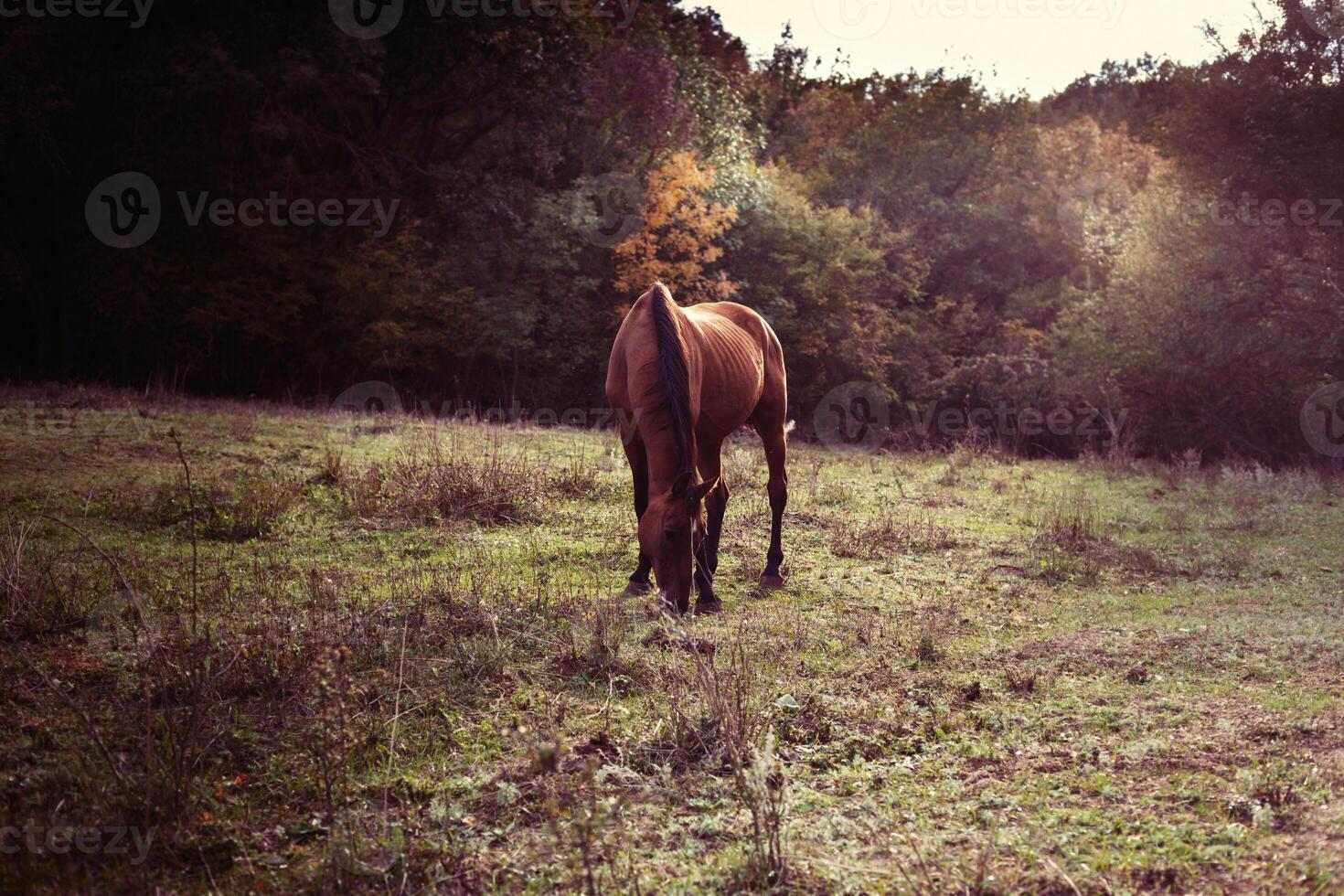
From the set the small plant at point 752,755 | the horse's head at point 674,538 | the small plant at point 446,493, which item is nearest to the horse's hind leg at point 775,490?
the horse's head at point 674,538

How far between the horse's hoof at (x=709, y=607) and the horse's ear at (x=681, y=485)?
1031mm

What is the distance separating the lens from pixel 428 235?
2503 centimetres

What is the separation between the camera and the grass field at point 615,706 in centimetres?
301

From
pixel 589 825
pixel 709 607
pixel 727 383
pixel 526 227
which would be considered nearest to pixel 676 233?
pixel 526 227

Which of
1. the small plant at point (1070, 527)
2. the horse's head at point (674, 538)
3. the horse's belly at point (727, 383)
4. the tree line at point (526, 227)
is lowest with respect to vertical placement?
the small plant at point (1070, 527)

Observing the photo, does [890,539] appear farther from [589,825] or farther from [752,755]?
[589,825]

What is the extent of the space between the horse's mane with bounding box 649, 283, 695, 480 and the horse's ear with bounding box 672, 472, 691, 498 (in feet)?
0.19

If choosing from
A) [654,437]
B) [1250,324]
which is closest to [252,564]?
[654,437]

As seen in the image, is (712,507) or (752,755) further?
(712,507)

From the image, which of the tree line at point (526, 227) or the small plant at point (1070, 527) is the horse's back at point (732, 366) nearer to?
the small plant at point (1070, 527)

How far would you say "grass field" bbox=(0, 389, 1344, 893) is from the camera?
301 cm

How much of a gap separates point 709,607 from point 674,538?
975 mm

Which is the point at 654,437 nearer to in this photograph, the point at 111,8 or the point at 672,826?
the point at 672,826

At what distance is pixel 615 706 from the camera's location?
4.39 metres
